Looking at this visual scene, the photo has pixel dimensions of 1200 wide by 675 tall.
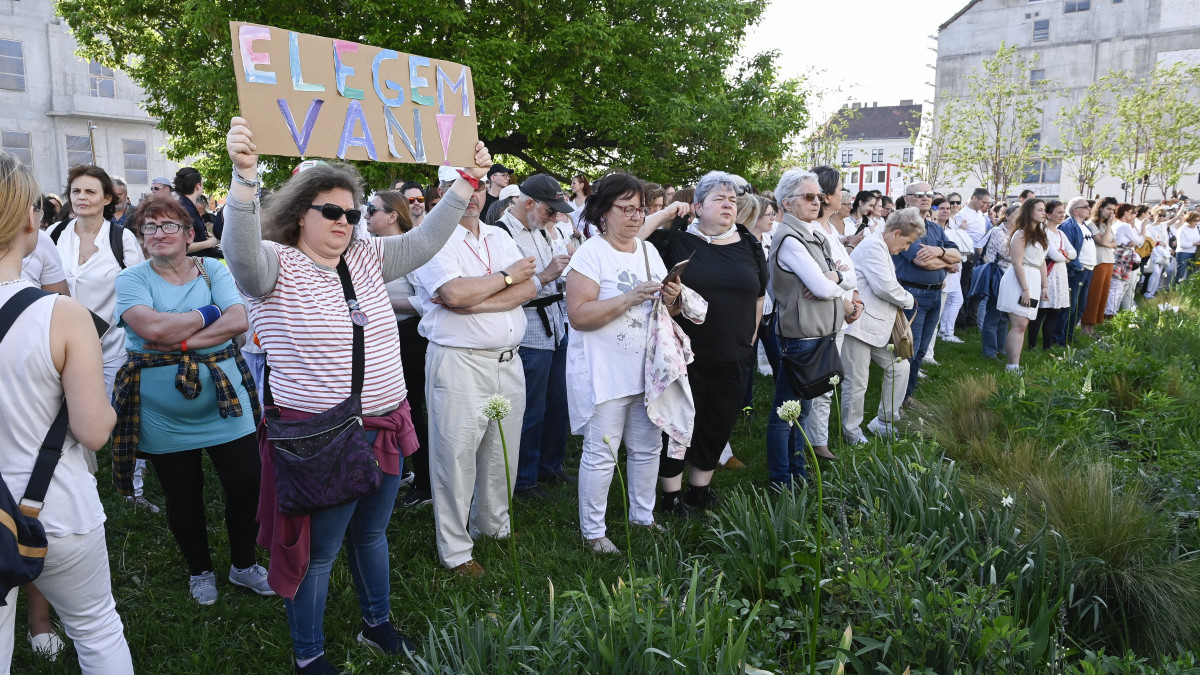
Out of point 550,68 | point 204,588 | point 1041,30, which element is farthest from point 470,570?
point 1041,30

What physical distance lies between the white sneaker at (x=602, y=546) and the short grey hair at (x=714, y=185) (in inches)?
81.8

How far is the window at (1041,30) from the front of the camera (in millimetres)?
48469

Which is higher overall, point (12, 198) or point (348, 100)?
point (348, 100)

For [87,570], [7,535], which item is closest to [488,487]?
[87,570]

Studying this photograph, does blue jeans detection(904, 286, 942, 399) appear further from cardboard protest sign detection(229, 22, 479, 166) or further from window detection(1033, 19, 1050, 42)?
window detection(1033, 19, 1050, 42)

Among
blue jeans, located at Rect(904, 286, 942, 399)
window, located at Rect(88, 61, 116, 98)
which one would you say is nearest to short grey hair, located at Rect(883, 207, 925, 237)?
blue jeans, located at Rect(904, 286, 942, 399)

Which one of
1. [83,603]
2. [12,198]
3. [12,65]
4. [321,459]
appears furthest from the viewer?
[12,65]

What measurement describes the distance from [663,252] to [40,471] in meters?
3.42

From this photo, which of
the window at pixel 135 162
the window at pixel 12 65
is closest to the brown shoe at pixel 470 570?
the window at pixel 12 65

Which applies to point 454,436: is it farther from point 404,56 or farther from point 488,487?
point 404,56

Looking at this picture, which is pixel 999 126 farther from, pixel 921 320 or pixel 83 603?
pixel 83 603

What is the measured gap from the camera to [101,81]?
109 feet

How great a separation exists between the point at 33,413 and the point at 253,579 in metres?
2.09

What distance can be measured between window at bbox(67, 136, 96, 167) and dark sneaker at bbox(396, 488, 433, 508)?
34131 mm
